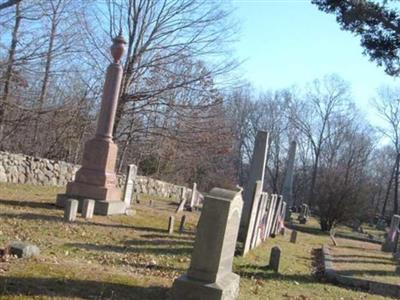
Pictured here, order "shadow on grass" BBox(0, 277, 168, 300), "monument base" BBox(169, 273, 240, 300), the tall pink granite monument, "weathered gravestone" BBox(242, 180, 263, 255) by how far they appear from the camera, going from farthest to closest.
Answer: the tall pink granite monument
"weathered gravestone" BBox(242, 180, 263, 255)
"monument base" BBox(169, 273, 240, 300)
"shadow on grass" BBox(0, 277, 168, 300)

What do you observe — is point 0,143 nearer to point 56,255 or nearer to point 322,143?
point 56,255

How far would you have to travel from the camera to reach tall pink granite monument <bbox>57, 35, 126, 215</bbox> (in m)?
14.0

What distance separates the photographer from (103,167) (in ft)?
47.0

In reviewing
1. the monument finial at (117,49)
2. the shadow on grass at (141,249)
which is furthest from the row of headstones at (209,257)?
the monument finial at (117,49)

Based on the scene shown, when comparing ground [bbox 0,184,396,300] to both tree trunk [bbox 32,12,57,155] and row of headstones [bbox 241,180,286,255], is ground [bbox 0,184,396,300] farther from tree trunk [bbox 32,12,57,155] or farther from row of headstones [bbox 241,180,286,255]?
tree trunk [bbox 32,12,57,155]

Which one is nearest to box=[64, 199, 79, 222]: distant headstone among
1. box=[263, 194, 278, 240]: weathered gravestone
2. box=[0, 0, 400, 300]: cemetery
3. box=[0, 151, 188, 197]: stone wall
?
box=[0, 0, 400, 300]: cemetery

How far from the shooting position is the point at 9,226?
10.1 m

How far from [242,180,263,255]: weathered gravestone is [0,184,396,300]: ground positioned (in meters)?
0.33

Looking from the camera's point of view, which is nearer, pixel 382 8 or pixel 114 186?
pixel 382 8

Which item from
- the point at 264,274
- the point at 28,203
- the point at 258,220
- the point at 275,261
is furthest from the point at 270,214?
the point at 28,203

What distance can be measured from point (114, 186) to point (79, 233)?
3.89 m

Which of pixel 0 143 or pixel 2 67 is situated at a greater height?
pixel 2 67

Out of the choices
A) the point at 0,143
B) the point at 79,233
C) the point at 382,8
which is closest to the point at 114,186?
the point at 79,233

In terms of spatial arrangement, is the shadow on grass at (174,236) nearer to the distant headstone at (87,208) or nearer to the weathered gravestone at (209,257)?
the distant headstone at (87,208)
